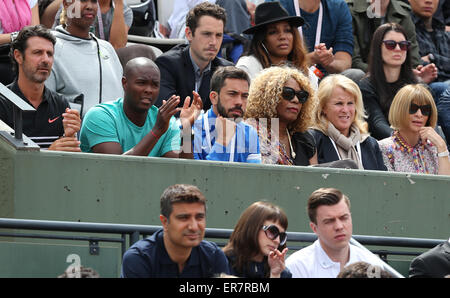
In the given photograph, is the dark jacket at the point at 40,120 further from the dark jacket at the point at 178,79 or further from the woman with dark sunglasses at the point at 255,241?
the woman with dark sunglasses at the point at 255,241

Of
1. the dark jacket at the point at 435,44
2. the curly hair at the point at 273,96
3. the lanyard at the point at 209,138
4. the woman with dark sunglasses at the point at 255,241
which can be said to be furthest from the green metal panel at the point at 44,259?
the dark jacket at the point at 435,44

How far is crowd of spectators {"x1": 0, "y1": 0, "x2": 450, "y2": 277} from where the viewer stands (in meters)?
7.96

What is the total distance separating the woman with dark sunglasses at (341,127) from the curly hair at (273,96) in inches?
10.0

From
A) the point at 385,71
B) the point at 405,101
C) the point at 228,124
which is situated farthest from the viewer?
the point at 385,71

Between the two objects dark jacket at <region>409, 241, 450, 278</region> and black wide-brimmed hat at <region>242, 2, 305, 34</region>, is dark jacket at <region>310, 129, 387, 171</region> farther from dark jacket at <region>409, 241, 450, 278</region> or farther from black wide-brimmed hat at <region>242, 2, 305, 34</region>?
dark jacket at <region>409, 241, 450, 278</region>

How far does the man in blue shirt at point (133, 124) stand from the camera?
9305 millimetres

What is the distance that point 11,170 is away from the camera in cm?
906

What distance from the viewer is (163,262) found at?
728 centimetres

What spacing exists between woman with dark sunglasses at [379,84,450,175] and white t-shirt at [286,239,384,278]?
A: 275cm

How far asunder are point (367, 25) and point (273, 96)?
3582 mm

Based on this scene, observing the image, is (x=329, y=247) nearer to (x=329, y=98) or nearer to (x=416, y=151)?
(x=329, y=98)

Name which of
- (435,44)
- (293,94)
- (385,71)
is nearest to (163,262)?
(293,94)

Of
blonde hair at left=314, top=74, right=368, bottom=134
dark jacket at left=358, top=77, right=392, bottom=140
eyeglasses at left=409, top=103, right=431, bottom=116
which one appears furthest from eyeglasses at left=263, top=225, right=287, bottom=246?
dark jacket at left=358, top=77, right=392, bottom=140
